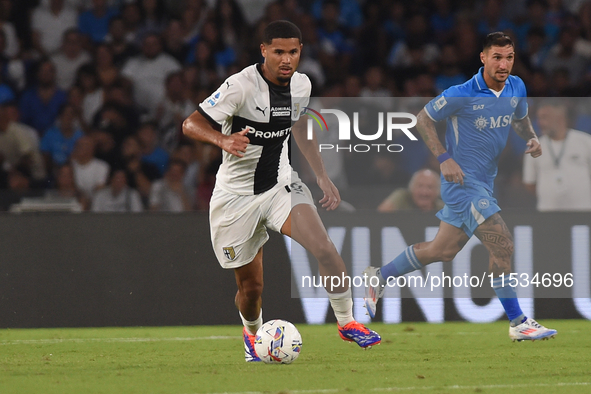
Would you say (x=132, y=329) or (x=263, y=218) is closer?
(x=263, y=218)

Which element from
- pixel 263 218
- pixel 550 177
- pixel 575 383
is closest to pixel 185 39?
pixel 550 177

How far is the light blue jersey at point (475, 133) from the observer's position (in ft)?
22.4

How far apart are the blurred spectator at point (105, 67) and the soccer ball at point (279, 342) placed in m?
5.46

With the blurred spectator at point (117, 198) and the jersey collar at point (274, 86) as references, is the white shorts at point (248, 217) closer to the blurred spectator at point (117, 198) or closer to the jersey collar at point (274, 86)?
the jersey collar at point (274, 86)

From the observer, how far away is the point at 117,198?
8.73 metres

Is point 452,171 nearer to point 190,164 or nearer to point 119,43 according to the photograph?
point 190,164

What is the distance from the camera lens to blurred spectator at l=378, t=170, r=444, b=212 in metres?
7.64

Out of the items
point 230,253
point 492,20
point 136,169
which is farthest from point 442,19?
point 230,253

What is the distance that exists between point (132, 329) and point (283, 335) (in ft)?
8.79

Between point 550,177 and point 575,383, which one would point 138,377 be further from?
point 550,177

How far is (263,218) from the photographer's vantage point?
5594mm

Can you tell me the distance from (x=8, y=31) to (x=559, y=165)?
6600mm

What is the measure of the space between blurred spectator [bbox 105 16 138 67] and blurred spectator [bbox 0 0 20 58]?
107 centimetres

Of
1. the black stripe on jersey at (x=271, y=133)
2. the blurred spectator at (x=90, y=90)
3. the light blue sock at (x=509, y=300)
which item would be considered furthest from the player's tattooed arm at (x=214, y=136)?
the blurred spectator at (x=90, y=90)
